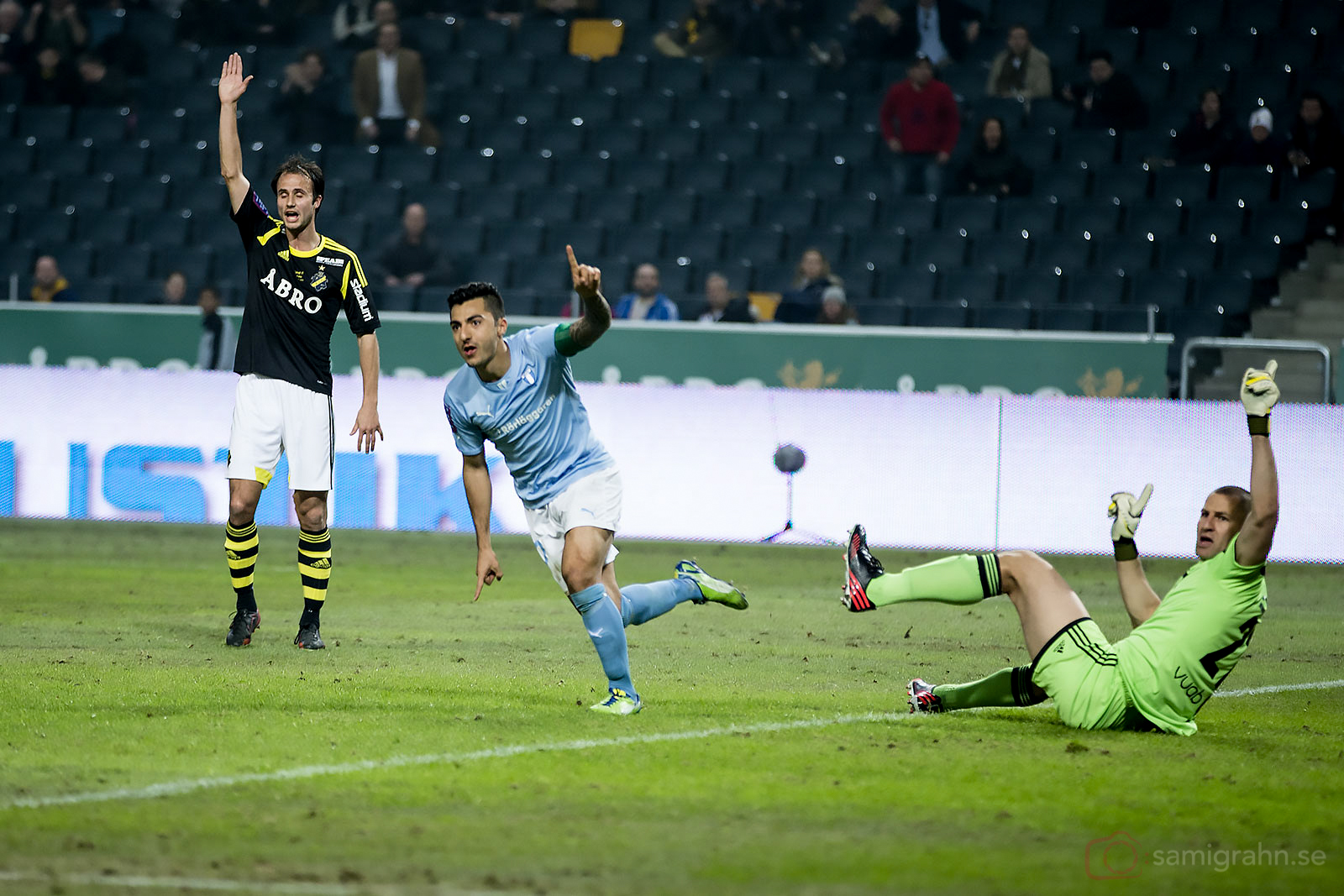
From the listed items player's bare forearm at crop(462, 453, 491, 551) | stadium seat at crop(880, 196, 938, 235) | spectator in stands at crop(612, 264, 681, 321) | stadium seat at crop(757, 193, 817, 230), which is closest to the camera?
player's bare forearm at crop(462, 453, 491, 551)

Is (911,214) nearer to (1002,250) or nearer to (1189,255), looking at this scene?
(1002,250)

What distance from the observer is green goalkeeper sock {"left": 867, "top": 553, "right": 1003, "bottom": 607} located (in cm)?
629

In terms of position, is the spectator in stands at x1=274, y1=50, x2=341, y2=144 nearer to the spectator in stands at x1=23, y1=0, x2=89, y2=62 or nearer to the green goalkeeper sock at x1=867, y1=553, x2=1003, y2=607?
the spectator in stands at x1=23, y1=0, x2=89, y2=62

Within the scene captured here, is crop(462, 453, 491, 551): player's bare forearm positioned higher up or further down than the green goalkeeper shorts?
higher up

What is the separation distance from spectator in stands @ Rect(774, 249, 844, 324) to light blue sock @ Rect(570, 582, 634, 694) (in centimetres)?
903

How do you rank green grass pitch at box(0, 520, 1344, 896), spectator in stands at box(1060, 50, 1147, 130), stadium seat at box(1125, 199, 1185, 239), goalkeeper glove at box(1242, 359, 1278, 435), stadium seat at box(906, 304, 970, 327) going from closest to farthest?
1. green grass pitch at box(0, 520, 1344, 896)
2. goalkeeper glove at box(1242, 359, 1278, 435)
3. stadium seat at box(906, 304, 970, 327)
4. stadium seat at box(1125, 199, 1185, 239)
5. spectator in stands at box(1060, 50, 1147, 130)

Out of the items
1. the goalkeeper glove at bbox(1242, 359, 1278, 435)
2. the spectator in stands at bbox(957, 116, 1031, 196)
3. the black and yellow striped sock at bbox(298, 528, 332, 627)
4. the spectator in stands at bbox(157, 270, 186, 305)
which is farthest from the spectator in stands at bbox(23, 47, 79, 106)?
the goalkeeper glove at bbox(1242, 359, 1278, 435)

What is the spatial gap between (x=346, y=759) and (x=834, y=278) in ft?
37.1

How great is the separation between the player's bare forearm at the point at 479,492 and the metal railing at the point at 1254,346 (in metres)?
9.26

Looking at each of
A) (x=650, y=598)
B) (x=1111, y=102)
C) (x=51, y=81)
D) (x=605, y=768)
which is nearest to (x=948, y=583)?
(x=650, y=598)

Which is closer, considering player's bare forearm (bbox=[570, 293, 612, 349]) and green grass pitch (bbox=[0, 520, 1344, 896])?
green grass pitch (bbox=[0, 520, 1344, 896])

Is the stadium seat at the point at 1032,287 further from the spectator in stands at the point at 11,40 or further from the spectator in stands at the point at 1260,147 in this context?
the spectator in stands at the point at 11,40

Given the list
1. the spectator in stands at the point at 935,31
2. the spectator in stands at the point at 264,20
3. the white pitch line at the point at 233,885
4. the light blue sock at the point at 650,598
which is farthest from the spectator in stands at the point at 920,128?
the white pitch line at the point at 233,885

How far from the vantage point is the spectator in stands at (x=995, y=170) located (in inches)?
710
